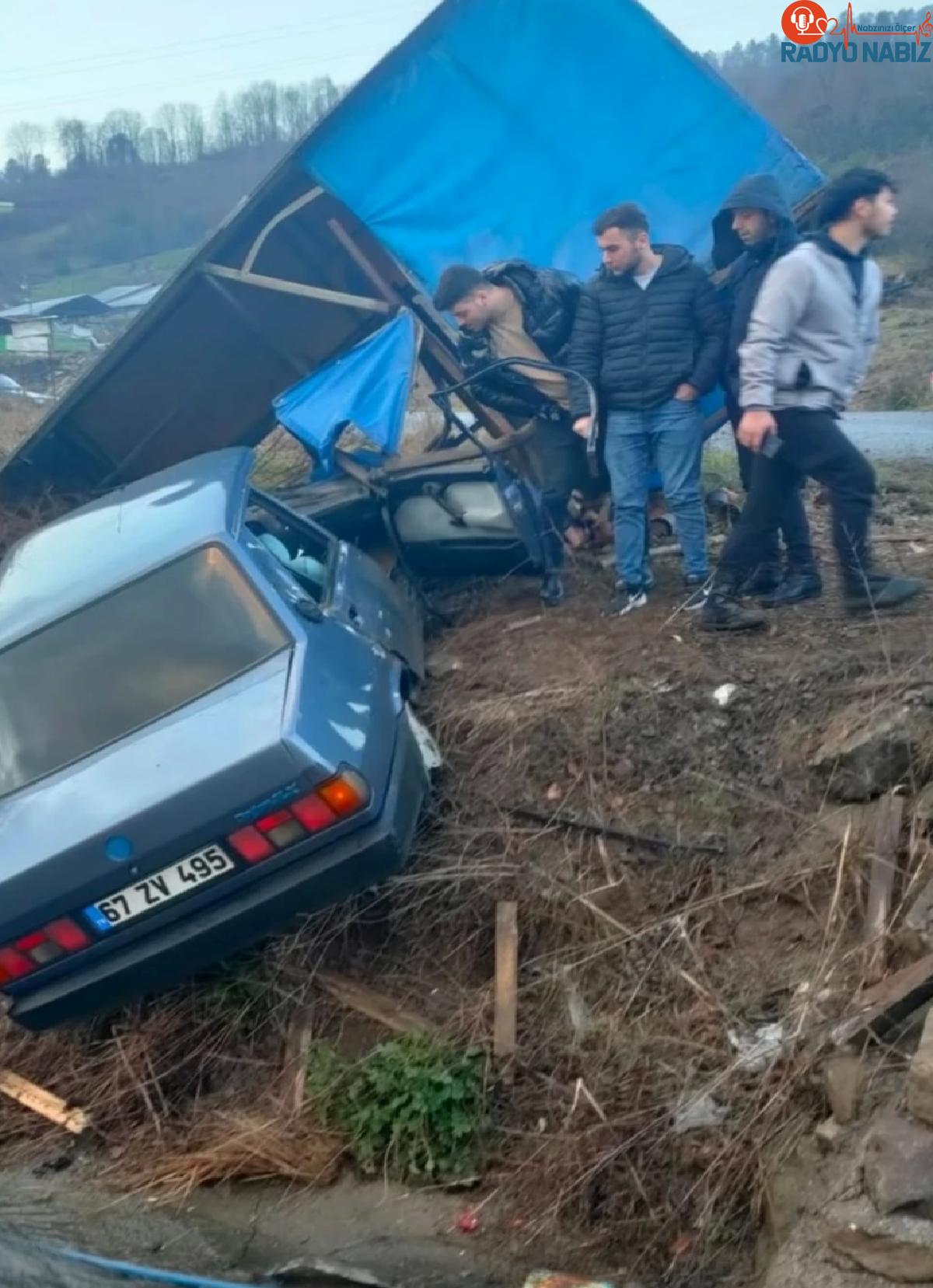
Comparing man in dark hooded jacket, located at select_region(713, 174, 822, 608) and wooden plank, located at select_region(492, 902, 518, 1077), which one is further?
man in dark hooded jacket, located at select_region(713, 174, 822, 608)

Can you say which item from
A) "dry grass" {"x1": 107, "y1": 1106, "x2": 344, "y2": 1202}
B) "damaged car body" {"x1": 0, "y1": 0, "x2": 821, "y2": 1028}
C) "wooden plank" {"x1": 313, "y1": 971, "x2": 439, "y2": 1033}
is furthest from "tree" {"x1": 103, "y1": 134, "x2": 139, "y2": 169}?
"dry grass" {"x1": 107, "y1": 1106, "x2": 344, "y2": 1202}

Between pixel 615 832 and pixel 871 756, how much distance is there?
0.83 metres

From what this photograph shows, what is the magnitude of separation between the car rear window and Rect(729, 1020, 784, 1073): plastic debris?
182 cm

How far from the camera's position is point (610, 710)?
4.61 meters

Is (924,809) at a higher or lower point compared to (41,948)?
lower

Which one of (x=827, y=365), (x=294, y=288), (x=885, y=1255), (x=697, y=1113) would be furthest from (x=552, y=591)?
(x=885, y=1255)

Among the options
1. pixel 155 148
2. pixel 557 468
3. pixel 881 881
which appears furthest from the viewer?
pixel 155 148

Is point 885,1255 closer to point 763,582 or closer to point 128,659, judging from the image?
Answer: point 128,659

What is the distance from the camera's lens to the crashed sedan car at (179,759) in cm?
362

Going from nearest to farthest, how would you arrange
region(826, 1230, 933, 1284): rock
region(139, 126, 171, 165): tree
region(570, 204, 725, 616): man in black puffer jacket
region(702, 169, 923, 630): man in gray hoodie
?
region(826, 1230, 933, 1284): rock < region(702, 169, 923, 630): man in gray hoodie < region(570, 204, 725, 616): man in black puffer jacket < region(139, 126, 171, 165): tree

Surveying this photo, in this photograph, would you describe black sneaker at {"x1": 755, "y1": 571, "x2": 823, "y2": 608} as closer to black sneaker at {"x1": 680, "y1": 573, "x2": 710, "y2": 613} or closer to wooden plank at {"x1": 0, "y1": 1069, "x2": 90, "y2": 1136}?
black sneaker at {"x1": 680, "y1": 573, "x2": 710, "y2": 613}

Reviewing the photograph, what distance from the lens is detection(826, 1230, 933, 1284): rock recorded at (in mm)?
2412

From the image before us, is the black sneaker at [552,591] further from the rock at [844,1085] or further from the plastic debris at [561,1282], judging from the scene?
the plastic debris at [561,1282]

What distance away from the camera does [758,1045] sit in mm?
3270
